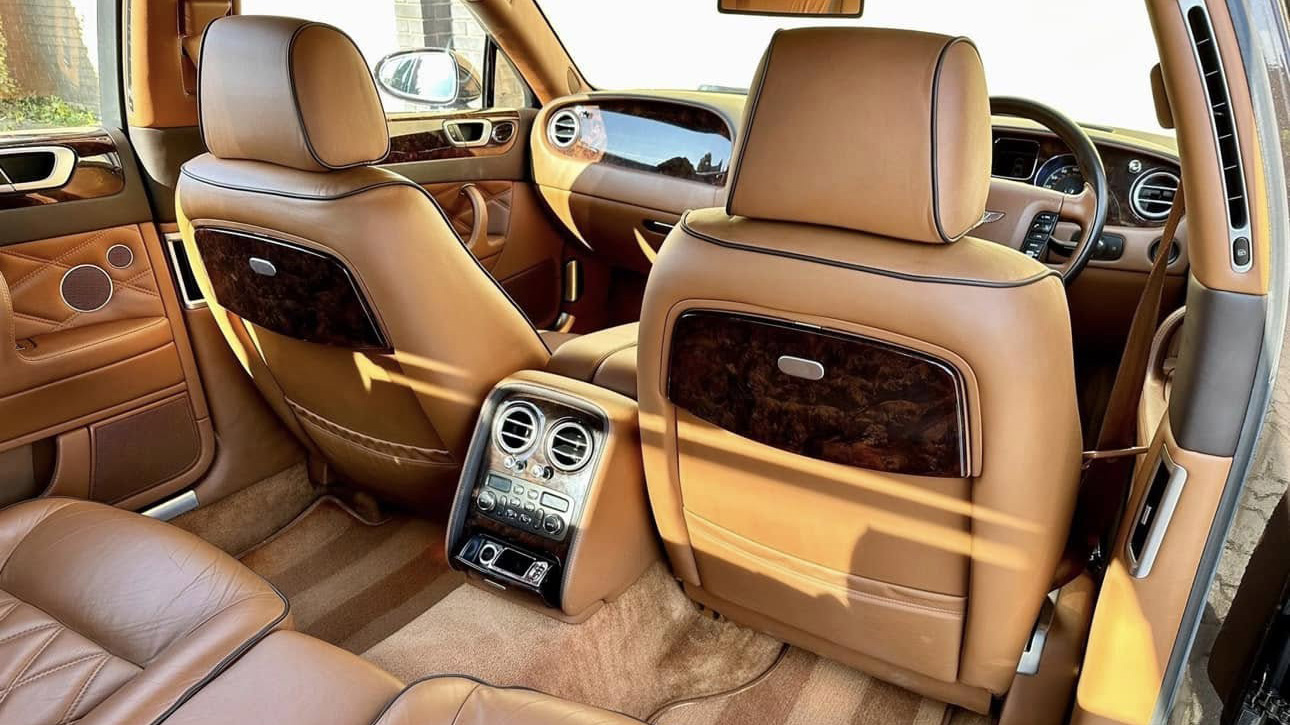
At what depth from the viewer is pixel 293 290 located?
1691 millimetres

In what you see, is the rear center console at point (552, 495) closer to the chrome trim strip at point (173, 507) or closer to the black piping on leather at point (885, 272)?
the black piping on leather at point (885, 272)

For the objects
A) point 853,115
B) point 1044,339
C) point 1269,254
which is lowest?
point 1044,339

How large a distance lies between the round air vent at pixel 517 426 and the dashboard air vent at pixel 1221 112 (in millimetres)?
1173

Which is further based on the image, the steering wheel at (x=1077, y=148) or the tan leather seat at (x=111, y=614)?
the steering wheel at (x=1077, y=148)

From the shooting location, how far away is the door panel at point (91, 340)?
1.92 m

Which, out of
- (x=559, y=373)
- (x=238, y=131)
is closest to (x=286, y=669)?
(x=559, y=373)

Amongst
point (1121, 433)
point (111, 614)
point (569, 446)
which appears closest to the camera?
point (111, 614)

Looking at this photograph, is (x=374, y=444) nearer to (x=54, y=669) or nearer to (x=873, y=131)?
(x=54, y=669)

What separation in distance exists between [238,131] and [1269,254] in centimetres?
163

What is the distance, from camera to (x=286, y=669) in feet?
4.02

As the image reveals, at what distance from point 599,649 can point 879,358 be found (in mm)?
941

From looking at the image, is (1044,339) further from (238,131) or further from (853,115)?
(238,131)

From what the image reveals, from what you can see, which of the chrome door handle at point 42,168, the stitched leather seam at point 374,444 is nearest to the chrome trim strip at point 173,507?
the stitched leather seam at point 374,444

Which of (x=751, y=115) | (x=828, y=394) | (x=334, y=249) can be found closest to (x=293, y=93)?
(x=334, y=249)
